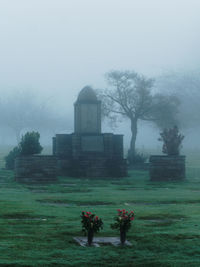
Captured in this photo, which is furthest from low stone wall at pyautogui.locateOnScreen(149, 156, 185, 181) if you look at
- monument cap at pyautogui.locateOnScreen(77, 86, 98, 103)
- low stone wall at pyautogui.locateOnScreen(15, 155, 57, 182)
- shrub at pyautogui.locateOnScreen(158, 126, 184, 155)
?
monument cap at pyautogui.locateOnScreen(77, 86, 98, 103)

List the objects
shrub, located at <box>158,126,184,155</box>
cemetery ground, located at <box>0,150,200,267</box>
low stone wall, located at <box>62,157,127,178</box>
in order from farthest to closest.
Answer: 1. low stone wall, located at <box>62,157,127,178</box>
2. shrub, located at <box>158,126,184,155</box>
3. cemetery ground, located at <box>0,150,200,267</box>

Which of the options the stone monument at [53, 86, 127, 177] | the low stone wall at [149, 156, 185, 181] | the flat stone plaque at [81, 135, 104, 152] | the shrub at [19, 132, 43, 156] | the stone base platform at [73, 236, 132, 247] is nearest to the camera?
the stone base platform at [73, 236, 132, 247]

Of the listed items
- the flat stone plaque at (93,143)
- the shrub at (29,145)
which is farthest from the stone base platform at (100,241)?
the flat stone plaque at (93,143)

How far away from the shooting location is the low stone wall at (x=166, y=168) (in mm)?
30812

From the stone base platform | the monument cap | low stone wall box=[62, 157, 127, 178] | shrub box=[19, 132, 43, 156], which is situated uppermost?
the monument cap

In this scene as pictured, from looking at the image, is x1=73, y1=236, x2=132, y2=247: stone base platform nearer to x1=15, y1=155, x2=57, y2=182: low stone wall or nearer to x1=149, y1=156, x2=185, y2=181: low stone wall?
x1=15, y1=155, x2=57, y2=182: low stone wall

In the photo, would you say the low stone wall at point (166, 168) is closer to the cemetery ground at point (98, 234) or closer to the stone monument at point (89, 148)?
the stone monument at point (89, 148)

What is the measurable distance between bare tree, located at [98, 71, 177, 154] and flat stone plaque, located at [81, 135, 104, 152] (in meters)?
19.9

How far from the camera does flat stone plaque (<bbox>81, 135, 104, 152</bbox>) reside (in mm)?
34150

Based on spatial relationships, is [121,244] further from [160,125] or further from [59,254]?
[160,125]

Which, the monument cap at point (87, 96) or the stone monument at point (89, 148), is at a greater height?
the monument cap at point (87, 96)

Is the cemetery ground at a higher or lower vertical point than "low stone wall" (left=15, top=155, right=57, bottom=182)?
lower

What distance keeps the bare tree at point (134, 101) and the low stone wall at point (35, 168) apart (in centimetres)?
2618

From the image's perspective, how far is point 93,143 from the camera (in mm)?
34250
